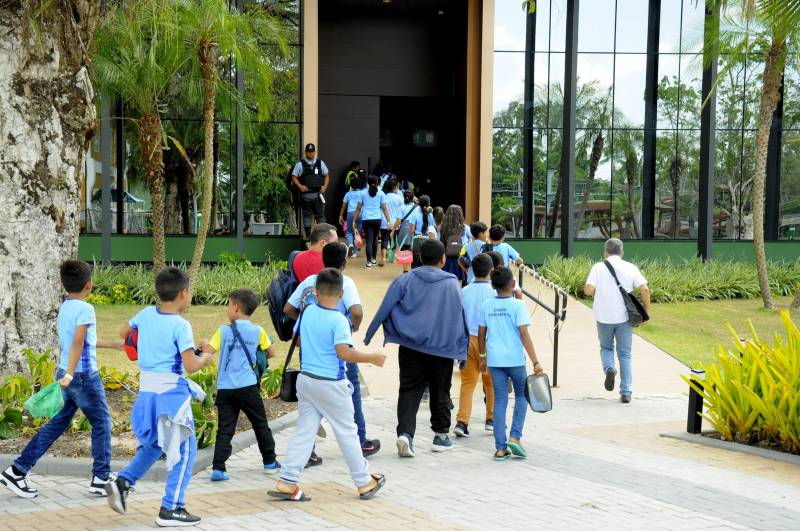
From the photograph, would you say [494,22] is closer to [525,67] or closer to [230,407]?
[525,67]

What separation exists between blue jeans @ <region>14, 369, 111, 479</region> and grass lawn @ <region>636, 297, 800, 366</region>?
29.1ft

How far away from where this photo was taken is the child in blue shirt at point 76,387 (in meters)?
6.90

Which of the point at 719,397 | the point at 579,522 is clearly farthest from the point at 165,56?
the point at 579,522

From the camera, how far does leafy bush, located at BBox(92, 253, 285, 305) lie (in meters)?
19.6

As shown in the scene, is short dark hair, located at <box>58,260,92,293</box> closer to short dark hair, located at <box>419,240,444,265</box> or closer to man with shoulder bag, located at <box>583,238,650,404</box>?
short dark hair, located at <box>419,240,444,265</box>

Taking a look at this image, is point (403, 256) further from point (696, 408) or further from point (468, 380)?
point (696, 408)

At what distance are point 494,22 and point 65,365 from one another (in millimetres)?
21772

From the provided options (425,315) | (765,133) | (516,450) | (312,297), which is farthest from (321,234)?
(765,133)

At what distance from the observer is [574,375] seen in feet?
42.7

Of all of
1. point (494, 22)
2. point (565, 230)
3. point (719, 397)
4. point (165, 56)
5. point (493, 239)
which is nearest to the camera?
point (719, 397)

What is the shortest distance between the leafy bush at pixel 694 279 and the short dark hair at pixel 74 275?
14719 mm

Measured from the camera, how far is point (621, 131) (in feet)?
90.5

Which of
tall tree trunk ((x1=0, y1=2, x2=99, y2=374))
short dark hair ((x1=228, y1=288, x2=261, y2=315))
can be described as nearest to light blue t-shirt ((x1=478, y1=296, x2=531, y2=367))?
short dark hair ((x1=228, y1=288, x2=261, y2=315))

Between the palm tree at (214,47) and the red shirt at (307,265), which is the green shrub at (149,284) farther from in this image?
the red shirt at (307,265)
